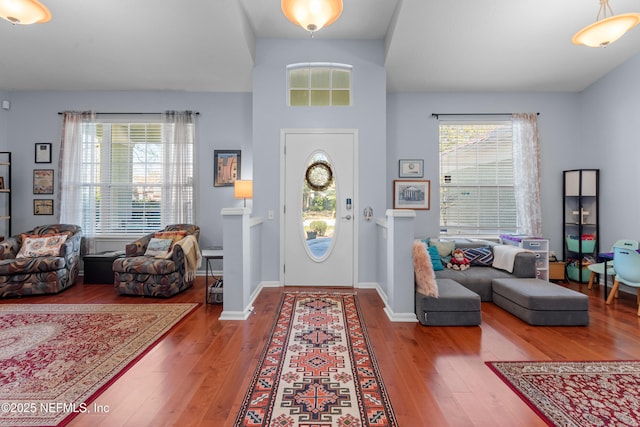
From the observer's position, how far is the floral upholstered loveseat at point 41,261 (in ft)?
12.7

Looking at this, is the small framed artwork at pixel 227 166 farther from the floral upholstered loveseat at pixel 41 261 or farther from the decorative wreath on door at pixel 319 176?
the floral upholstered loveseat at pixel 41 261

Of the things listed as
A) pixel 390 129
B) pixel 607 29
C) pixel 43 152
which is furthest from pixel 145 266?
pixel 607 29

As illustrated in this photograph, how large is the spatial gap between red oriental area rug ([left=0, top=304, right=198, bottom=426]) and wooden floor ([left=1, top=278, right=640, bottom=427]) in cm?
15

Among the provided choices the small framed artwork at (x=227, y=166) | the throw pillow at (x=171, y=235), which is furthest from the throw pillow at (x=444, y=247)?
the throw pillow at (x=171, y=235)

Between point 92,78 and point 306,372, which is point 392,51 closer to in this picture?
point 306,372

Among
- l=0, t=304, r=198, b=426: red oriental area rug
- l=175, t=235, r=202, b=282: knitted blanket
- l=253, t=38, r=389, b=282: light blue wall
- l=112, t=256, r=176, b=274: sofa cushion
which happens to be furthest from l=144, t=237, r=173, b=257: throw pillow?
l=253, t=38, r=389, b=282: light blue wall

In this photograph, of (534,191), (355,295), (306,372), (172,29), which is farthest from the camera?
(534,191)

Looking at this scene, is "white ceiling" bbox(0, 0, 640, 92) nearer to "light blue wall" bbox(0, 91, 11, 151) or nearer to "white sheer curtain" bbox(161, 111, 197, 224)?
"light blue wall" bbox(0, 91, 11, 151)

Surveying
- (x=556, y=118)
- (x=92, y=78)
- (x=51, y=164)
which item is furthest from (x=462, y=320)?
(x=51, y=164)

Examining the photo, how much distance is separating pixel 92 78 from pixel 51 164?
5.56 feet

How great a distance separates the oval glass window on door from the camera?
14.2 ft

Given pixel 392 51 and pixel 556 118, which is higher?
pixel 392 51

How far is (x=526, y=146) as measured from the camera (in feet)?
16.0

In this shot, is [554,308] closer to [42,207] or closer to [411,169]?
[411,169]
